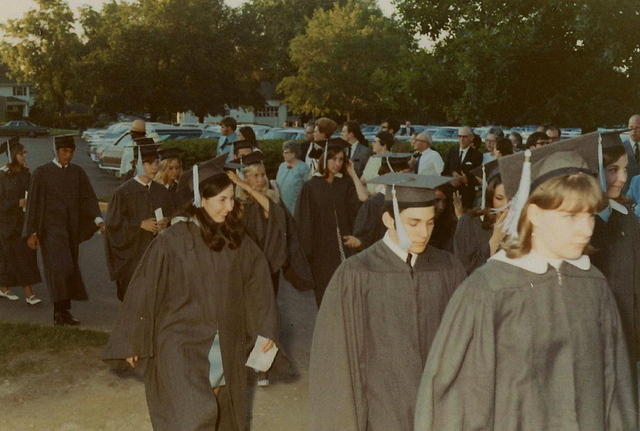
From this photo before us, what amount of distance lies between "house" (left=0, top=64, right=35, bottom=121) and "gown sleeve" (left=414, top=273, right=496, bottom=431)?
10984cm

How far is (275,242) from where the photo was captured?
7891mm

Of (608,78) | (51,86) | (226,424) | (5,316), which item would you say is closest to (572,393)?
(226,424)

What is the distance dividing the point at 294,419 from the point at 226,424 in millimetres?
1278

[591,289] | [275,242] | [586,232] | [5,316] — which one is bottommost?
[5,316]

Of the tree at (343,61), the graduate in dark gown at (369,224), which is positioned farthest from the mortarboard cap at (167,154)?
the tree at (343,61)

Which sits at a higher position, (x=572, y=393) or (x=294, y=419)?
(x=572, y=393)

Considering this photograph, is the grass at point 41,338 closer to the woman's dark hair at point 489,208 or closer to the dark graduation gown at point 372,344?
the woman's dark hair at point 489,208

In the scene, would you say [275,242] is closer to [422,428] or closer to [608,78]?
[422,428]

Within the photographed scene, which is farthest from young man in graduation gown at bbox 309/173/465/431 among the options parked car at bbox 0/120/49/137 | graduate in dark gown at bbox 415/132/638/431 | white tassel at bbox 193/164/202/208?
parked car at bbox 0/120/49/137

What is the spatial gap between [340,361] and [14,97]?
117m

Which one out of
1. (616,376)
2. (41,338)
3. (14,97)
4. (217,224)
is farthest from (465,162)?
(14,97)

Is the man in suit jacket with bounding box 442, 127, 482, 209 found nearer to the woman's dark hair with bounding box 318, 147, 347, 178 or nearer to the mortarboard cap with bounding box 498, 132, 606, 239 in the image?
the woman's dark hair with bounding box 318, 147, 347, 178

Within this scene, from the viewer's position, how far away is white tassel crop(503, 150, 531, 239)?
3.43m

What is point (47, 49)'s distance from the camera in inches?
3344
